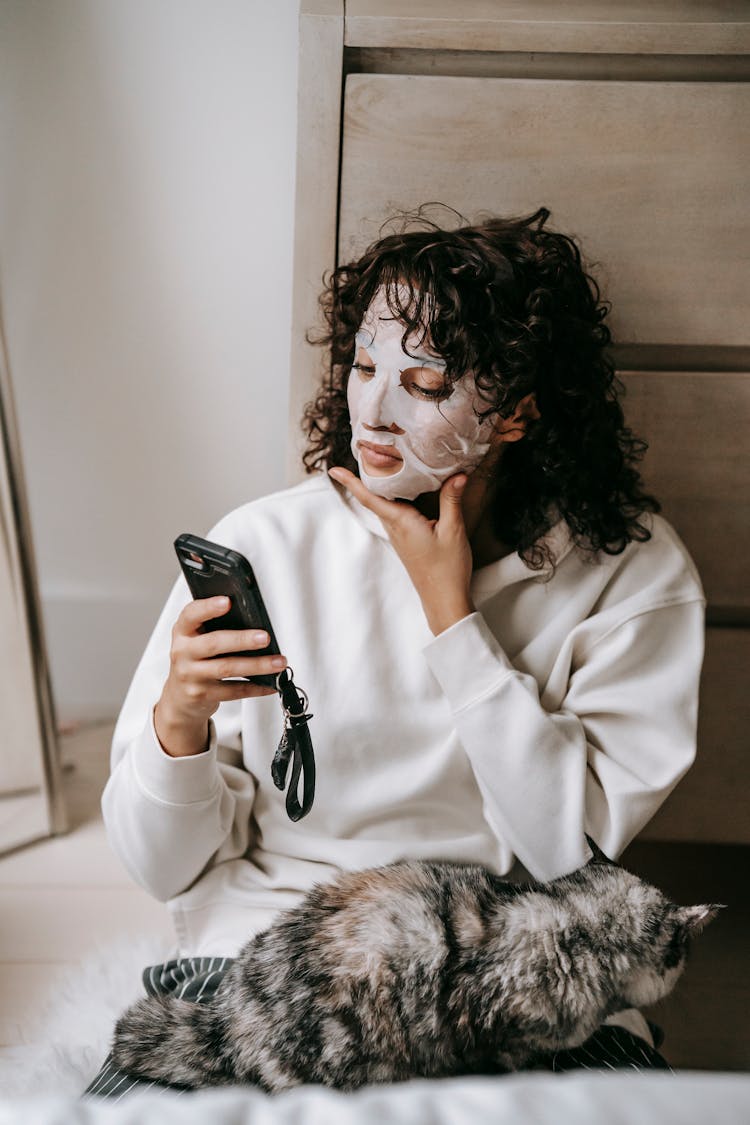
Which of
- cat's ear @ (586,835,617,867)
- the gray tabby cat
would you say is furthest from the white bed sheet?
cat's ear @ (586,835,617,867)

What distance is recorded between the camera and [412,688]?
34.0 inches

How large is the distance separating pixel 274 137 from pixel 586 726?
884 mm

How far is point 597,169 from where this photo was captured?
95 cm

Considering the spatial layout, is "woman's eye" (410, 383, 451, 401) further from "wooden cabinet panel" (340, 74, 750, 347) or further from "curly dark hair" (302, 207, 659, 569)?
"wooden cabinet panel" (340, 74, 750, 347)

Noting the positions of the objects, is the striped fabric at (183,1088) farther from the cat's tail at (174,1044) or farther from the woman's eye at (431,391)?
the woman's eye at (431,391)

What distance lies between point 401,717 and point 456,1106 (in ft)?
1.63

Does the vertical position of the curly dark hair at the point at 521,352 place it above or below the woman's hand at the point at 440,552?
above

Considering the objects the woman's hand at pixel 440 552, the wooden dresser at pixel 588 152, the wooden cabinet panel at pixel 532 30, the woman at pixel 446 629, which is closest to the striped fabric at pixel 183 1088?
the woman at pixel 446 629

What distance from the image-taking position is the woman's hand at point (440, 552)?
805 mm

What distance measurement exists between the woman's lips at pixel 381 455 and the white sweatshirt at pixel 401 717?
0.09 meters

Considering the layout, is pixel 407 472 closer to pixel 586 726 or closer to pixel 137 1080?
pixel 586 726

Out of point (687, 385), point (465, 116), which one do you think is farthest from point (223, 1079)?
point (465, 116)

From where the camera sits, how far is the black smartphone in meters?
0.68

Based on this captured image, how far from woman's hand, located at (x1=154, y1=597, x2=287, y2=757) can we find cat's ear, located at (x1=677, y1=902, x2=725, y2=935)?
1.23ft
